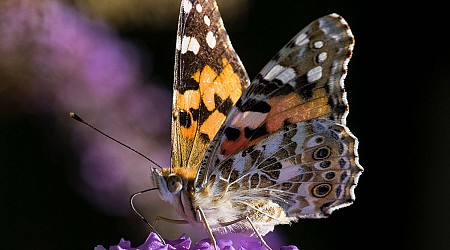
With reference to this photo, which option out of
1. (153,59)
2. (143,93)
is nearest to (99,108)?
(143,93)

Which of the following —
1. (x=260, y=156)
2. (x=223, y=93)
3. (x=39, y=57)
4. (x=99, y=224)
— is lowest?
(x=99, y=224)

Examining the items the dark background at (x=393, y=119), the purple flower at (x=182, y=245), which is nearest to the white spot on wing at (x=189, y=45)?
the purple flower at (x=182, y=245)

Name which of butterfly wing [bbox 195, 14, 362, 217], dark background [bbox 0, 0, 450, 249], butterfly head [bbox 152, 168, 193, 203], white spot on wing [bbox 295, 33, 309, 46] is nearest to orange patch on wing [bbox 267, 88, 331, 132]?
butterfly wing [bbox 195, 14, 362, 217]

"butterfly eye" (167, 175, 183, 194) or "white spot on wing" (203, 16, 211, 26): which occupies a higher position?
"white spot on wing" (203, 16, 211, 26)

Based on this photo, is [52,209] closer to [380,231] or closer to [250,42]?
[250,42]

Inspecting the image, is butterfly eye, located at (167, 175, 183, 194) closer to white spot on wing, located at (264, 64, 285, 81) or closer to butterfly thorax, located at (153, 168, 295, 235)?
butterfly thorax, located at (153, 168, 295, 235)

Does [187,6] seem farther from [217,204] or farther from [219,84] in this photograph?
[217,204]

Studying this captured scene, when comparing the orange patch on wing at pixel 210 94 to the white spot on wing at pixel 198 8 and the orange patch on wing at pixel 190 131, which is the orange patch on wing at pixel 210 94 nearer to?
the orange patch on wing at pixel 190 131
